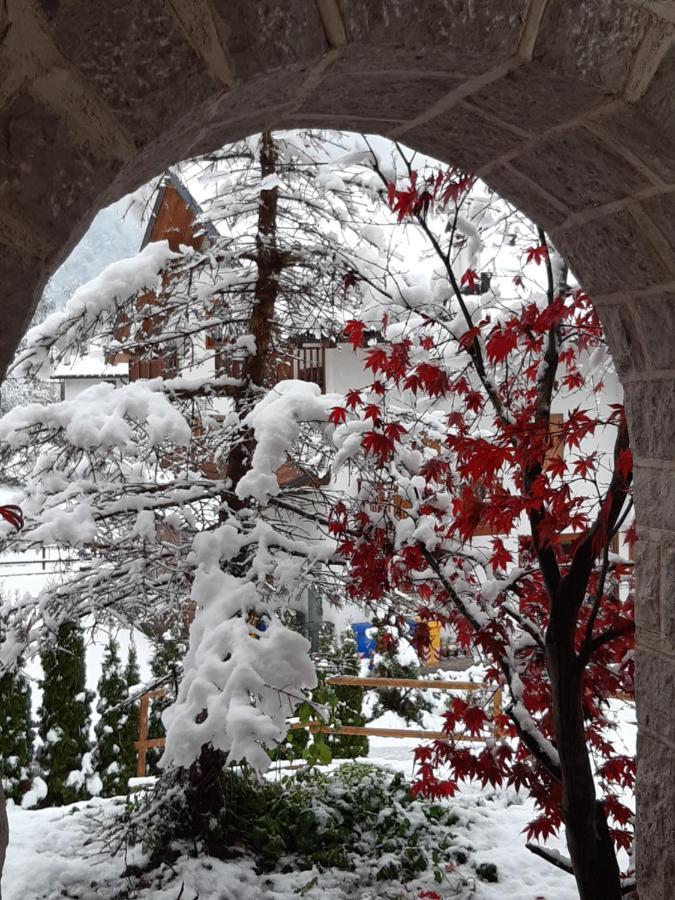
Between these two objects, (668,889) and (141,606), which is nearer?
(668,889)

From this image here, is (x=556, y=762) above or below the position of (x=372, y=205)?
below

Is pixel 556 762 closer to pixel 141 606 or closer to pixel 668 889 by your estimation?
pixel 668 889

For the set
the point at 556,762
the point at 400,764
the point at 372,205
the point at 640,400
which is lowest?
the point at 400,764

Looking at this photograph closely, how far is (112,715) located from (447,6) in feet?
19.5

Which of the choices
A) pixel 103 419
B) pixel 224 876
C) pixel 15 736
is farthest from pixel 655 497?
pixel 15 736

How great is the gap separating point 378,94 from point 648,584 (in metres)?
1.08

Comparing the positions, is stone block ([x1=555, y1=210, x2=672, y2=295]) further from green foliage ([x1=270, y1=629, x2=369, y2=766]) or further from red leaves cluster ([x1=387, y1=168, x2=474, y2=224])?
green foliage ([x1=270, y1=629, x2=369, y2=766])

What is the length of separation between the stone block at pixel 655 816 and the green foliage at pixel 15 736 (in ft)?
16.7

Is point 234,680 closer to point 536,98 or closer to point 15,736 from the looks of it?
point 536,98

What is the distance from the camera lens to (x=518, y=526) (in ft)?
10.3

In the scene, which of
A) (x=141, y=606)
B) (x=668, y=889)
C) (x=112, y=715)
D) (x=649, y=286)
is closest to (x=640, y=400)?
(x=649, y=286)

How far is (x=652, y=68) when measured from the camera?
43.4 inches

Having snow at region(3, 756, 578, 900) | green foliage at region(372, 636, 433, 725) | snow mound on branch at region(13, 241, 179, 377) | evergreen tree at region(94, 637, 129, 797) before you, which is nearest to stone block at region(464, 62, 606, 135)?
snow mound on branch at region(13, 241, 179, 377)

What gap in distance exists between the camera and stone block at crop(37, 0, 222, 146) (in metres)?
0.75
